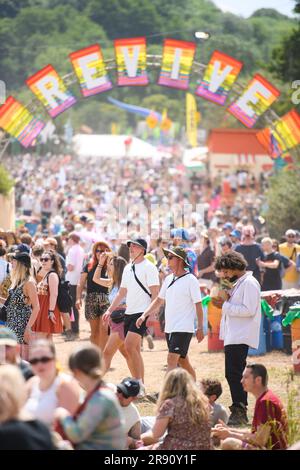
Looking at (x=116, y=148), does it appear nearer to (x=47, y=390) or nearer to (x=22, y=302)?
(x=22, y=302)

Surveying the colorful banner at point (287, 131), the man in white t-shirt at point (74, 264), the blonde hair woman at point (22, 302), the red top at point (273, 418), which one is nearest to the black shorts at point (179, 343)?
the blonde hair woman at point (22, 302)

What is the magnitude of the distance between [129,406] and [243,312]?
1808mm

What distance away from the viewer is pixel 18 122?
25.0m

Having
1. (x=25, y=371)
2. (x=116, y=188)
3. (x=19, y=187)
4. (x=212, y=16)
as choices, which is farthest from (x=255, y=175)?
(x=212, y=16)

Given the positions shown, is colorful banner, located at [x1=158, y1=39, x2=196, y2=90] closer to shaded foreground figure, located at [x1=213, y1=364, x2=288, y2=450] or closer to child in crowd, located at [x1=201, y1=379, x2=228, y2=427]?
child in crowd, located at [x1=201, y1=379, x2=228, y2=427]

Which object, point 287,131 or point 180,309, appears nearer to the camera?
point 180,309

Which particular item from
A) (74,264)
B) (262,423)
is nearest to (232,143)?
(74,264)

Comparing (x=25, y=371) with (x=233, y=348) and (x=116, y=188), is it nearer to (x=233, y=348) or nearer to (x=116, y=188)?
(x=233, y=348)

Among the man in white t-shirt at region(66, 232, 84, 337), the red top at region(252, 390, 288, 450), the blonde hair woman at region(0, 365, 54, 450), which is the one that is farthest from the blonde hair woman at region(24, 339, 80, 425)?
the man in white t-shirt at region(66, 232, 84, 337)

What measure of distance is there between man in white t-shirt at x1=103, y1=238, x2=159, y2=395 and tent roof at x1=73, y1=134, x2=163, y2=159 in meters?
50.2

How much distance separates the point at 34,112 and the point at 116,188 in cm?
2328

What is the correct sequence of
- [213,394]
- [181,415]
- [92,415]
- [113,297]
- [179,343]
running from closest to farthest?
[92,415] < [181,415] < [213,394] < [179,343] < [113,297]

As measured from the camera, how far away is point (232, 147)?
46.5 meters

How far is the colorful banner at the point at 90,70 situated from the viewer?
24.7 metres
